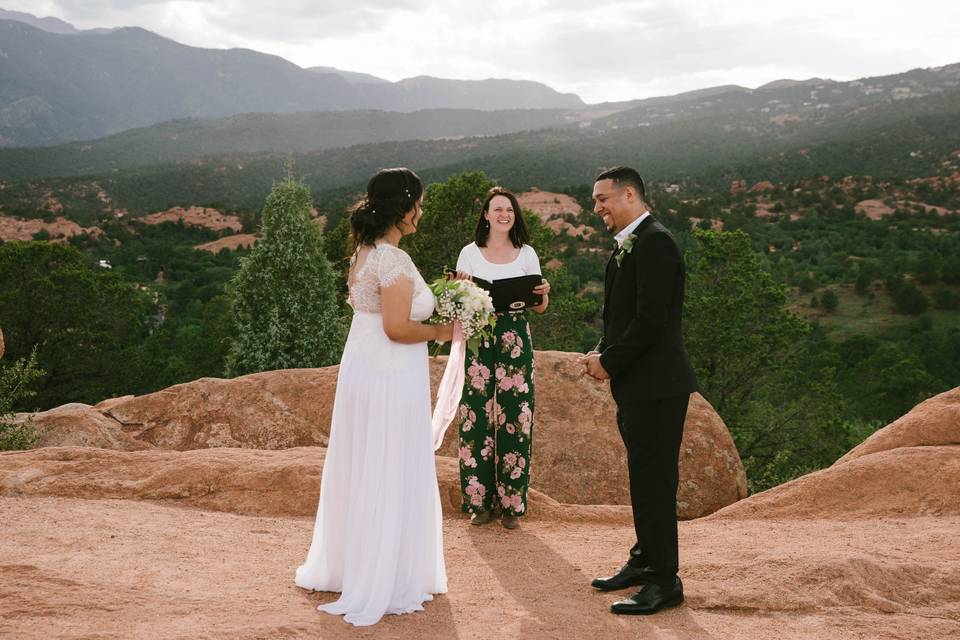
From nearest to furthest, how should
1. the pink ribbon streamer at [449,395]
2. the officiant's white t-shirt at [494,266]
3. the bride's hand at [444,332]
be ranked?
1. the bride's hand at [444,332]
2. the pink ribbon streamer at [449,395]
3. the officiant's white t-shirt at [494,266]

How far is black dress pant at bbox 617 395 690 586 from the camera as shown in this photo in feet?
14.1

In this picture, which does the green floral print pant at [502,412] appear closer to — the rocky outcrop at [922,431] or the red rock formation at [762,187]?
the rocky outcrop at [922,431]

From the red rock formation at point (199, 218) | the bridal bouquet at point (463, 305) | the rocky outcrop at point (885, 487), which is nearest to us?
the bridal bouquet at point (463, 305)

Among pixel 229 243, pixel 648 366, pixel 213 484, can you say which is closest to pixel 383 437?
pixel 648 366

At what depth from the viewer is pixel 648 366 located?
4.28m

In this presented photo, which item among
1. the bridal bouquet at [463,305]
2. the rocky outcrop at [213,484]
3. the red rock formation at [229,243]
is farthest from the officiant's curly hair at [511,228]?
the red rock formation at [229,243]

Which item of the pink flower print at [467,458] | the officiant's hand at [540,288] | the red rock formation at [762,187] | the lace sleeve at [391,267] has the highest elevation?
the red rock formation at [762,187]

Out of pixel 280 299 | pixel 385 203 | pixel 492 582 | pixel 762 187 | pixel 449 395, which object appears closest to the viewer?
pixel 385 203

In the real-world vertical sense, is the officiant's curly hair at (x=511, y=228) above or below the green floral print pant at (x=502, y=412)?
above

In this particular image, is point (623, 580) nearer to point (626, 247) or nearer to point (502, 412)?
point (502, 412)

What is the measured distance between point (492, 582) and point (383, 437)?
131 cm

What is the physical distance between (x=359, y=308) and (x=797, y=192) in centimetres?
5294

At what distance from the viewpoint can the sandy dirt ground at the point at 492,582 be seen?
3994 mm

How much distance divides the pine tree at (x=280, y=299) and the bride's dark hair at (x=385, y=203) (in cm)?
856
